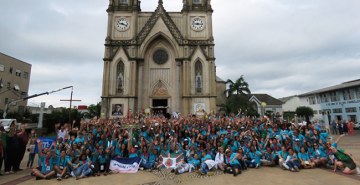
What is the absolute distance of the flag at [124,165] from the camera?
9.98 m

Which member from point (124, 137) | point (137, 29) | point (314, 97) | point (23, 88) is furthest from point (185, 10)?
point (314, 97)

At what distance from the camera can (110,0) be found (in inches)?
1266

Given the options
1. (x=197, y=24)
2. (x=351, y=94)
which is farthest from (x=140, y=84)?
(x=351, y=94)

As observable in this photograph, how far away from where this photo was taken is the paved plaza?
8023 mm

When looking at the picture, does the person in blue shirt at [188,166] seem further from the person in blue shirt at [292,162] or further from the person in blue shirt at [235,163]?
the person in blue shirt at [292,162]

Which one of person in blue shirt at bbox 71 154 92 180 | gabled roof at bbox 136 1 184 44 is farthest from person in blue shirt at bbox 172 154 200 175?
gabled roof at bbox 136 1 184 44

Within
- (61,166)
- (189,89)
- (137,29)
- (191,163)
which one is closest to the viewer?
(61,166)

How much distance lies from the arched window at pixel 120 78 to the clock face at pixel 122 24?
537 centimetres

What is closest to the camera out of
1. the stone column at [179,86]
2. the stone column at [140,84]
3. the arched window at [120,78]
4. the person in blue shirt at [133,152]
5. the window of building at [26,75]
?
the person in blue shirt at [133,152]

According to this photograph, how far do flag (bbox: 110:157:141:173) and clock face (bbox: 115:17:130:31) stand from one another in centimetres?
2503

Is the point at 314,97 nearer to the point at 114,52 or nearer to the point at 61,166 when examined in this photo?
the point at 114,52

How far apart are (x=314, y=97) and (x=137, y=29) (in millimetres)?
48559

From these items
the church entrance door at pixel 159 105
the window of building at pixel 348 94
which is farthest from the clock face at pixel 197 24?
the window of building at pixel 348 94

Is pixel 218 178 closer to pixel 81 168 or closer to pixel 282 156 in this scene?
pixel 282 156
